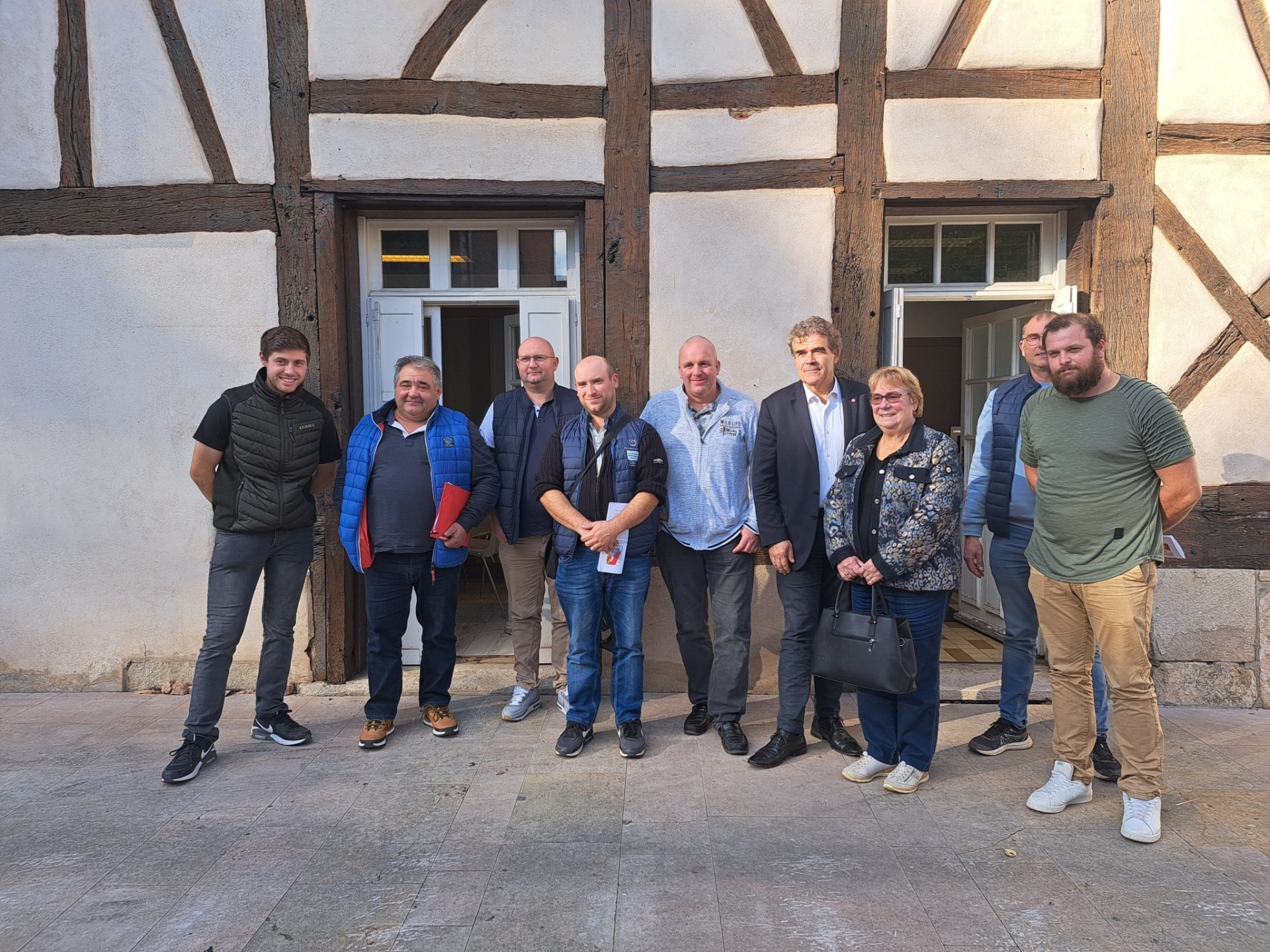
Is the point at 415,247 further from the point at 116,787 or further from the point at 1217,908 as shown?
the point at 1217,908

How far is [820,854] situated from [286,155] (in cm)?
403

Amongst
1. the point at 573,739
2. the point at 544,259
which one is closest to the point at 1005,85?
the point at 544,259

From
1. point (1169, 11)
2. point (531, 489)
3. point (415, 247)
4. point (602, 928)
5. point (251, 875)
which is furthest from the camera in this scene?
point (415, 247)

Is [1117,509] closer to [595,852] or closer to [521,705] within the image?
[595,852]

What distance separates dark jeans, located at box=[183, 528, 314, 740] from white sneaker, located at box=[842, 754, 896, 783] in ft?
8.16

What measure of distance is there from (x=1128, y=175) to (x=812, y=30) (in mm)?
1757

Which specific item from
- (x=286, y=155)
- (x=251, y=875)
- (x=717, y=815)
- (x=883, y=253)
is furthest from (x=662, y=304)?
(x=251, y=875)

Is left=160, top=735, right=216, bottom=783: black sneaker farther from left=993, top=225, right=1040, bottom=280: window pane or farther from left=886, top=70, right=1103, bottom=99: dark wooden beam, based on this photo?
left=993, top=225, right=1040, bottom=280: window pane

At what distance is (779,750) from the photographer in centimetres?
345

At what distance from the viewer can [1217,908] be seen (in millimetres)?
2436

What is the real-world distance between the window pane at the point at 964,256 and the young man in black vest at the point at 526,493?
2.28 metres

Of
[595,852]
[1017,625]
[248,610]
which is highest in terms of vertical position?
[248,610]

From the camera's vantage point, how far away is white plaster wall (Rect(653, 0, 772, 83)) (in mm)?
4215

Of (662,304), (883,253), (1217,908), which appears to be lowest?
(1217,908)
